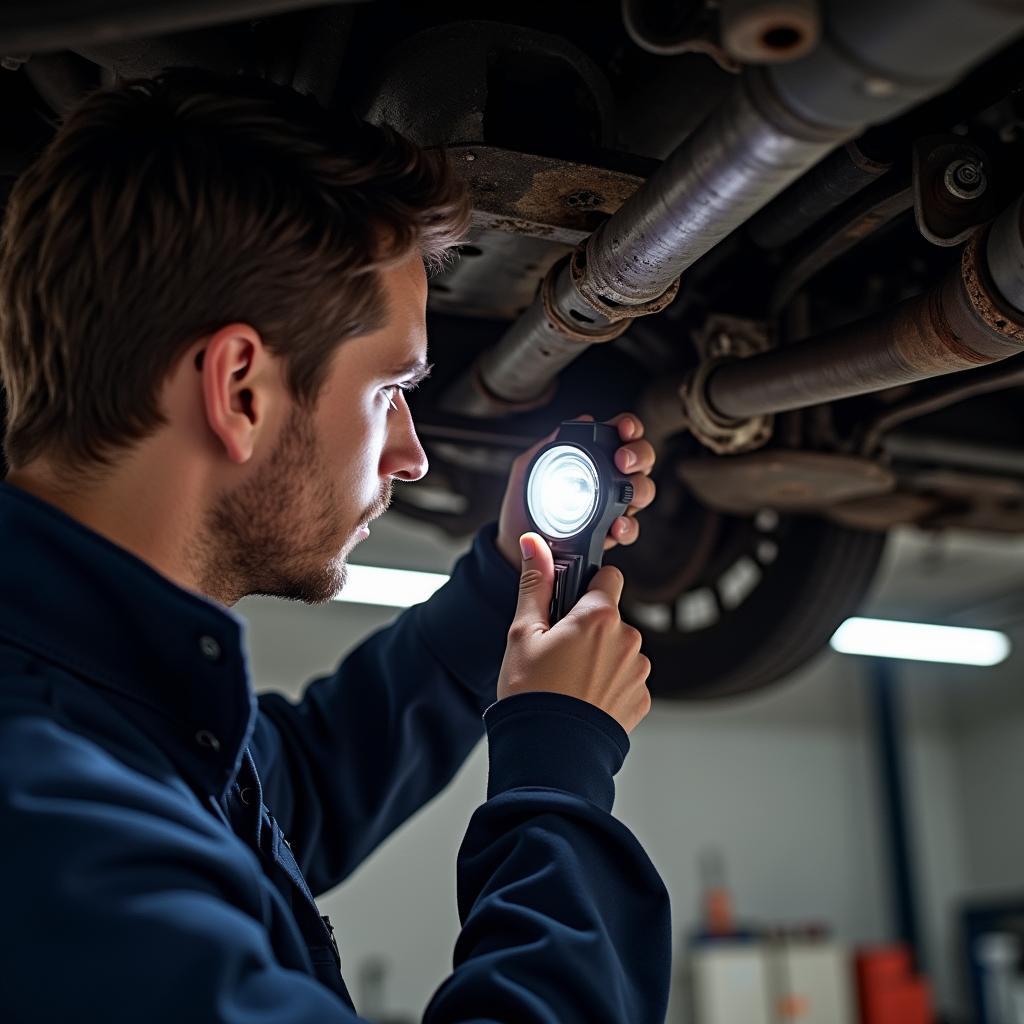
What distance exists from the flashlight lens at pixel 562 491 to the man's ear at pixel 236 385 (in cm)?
34

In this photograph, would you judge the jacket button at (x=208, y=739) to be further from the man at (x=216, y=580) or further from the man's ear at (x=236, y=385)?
the man's ear at (x=236, y=385)

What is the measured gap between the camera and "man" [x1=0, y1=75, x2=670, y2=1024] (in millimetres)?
690

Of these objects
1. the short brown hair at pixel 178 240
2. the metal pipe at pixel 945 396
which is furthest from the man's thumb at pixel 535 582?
the metal pipe at pixel 945 396

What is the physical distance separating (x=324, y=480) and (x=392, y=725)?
0.44 meters

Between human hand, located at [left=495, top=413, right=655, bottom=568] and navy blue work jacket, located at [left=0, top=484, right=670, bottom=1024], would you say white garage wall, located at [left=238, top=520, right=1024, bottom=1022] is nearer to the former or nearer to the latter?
human hand, located at [left=495, top=413, right=655, bottom=568]

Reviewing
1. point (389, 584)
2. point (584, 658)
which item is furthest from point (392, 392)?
point (389, 584)

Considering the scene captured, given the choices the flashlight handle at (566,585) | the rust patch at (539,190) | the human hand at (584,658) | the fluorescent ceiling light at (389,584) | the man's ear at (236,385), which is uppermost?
the fluorescent ceiling light at (389,584)

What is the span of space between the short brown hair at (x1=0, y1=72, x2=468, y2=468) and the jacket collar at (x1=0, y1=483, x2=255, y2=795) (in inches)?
4.7

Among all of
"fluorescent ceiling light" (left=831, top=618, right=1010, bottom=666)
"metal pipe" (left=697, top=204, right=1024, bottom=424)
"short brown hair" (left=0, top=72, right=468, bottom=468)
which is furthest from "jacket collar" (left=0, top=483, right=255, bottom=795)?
"fluorescent ceiling light" (left=831, top=618, right=1010, bottom=666)

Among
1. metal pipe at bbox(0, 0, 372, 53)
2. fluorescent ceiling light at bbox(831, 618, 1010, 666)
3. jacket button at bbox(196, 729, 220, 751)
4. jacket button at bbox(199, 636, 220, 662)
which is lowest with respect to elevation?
jacket button at bbox(196, 729, 220, 751)

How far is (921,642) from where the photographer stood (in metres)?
6.68

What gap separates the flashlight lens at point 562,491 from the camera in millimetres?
1176

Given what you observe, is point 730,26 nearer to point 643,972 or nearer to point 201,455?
point 201,455

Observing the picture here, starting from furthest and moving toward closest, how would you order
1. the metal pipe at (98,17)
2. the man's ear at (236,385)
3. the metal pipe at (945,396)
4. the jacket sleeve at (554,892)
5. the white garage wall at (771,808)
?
the white garage wall at (771,808) < the metal pipe at (945,396) < the man's ear at (236,385) < the jacket sleeve at (554,892) < the metal pipe at (98,17)
